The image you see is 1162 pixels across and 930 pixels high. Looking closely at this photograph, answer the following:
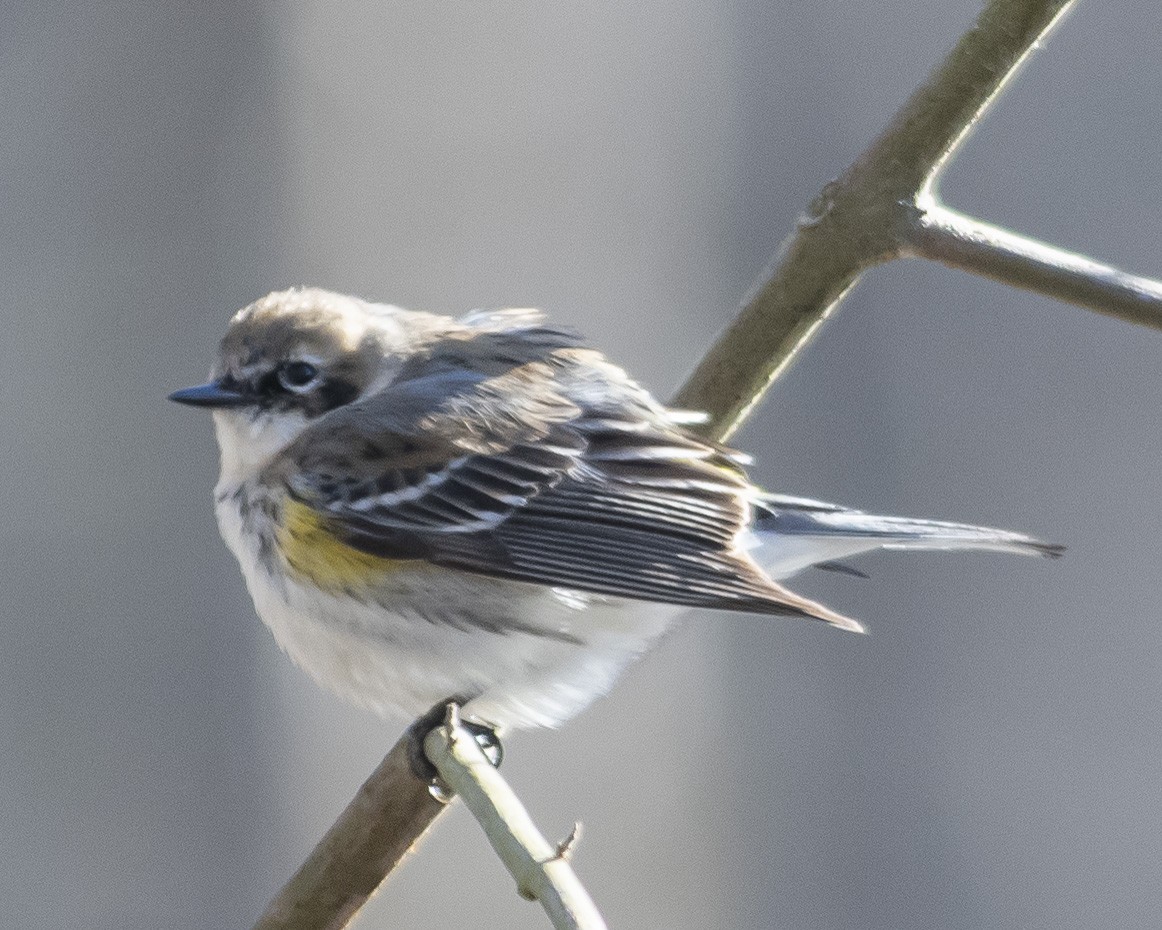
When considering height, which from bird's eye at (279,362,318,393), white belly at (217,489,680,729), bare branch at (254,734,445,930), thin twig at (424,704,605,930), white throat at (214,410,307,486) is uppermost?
thin twig at (424,704,605,930)

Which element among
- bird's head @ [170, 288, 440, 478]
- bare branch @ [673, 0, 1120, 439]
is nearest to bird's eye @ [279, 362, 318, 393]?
bird's head @ [170, 288, 440, 478]

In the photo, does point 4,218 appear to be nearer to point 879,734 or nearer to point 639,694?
point 639,694

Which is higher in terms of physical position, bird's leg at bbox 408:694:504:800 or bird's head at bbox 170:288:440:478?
bird's head at bbox 170:288:440:478

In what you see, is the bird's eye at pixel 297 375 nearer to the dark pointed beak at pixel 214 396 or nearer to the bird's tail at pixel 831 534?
the dark pointed beak at pixel 214 396

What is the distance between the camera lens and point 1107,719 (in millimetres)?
7504

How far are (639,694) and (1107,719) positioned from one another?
→ 2143 millimetres

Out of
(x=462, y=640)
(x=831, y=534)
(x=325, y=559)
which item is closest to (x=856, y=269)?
(x=831, y=534)

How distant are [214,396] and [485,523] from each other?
65 cm

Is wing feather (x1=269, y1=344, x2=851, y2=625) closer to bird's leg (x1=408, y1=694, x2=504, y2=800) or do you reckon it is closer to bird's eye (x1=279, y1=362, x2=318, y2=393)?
bird's eye (x1=279, y1=362, x2=318, y2=393)

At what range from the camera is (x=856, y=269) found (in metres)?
2.85

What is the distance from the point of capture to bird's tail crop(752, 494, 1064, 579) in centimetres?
314

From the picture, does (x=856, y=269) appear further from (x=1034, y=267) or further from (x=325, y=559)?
(x=325, y=559)

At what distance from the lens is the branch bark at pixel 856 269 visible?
8.43ft

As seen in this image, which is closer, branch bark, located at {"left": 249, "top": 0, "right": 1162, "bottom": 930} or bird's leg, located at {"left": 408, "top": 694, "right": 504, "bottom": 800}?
branch bark, located at {"left": 249, "top": 0, "right": 1162, "bottom": 930}
